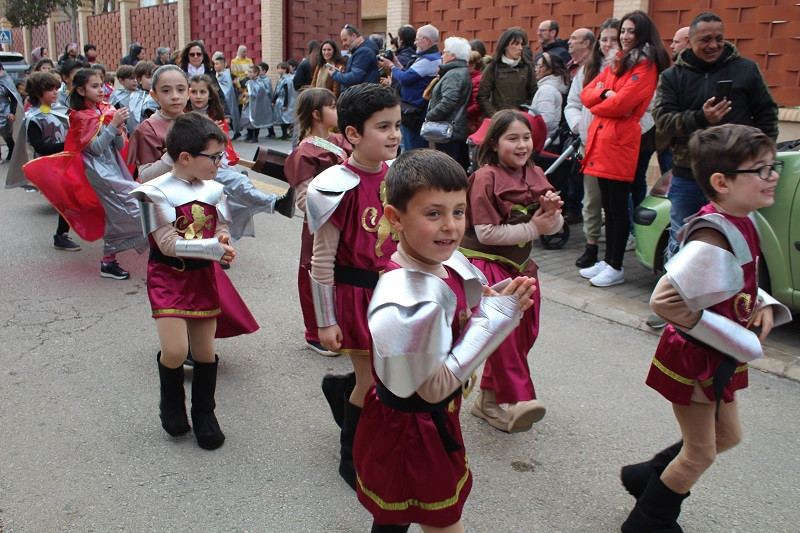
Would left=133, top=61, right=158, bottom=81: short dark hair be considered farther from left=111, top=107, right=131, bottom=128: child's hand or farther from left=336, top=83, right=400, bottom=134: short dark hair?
left=336, top=83, right=400, bottom=134: short dark hair

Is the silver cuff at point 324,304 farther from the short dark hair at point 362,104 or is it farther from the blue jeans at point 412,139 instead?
the blue jeans at point 412,139

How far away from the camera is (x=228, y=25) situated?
21766mm

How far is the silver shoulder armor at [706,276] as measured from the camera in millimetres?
2449

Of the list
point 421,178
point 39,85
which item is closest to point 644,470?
point 421,178

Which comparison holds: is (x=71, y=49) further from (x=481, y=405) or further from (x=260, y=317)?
(x=481, y=405)

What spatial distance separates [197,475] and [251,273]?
3454mm

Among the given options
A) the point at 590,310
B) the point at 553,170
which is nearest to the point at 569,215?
the point at 553,170

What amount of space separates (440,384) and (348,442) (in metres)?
1.36

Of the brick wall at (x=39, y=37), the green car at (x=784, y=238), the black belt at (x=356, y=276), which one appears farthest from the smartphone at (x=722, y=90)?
the brick wall at (x=39, y=37)

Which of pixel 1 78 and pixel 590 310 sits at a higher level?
pixel 1 78

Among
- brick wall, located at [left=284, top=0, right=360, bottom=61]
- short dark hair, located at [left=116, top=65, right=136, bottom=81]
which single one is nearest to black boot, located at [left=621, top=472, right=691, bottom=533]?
short dark hair, located at [left=116, top=65, right=136, bottom=81]

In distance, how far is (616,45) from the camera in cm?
657

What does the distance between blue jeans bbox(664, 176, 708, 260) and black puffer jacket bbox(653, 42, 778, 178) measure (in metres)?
0.06

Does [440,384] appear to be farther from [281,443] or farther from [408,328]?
[281,443]
